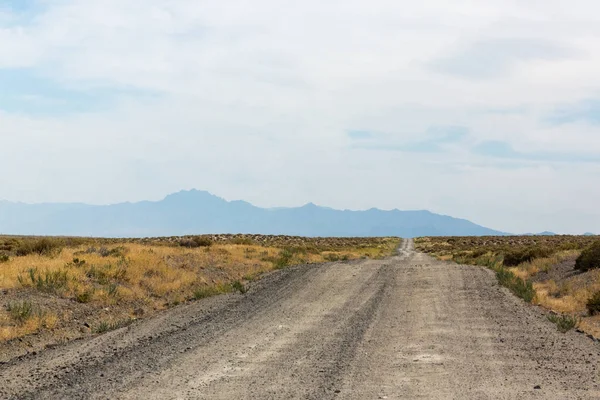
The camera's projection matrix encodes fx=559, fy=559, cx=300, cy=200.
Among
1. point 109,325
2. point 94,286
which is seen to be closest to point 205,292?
point 94,286

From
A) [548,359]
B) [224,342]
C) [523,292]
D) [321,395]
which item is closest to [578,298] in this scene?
[523,292]

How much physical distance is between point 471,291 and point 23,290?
1470 cm

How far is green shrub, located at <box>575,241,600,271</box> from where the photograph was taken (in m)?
24.1

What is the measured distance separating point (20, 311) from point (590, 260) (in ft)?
73.1

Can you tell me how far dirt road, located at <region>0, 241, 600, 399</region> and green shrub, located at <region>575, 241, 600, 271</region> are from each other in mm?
8739

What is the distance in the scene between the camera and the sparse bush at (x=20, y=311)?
1315 cm

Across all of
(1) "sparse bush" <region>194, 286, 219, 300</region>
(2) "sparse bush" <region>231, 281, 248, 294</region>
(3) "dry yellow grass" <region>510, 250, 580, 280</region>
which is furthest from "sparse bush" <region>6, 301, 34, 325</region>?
(3) "dry yellow grass" <region>510, 250, 580, 280</region>

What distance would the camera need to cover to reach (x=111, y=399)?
7574 millimetres

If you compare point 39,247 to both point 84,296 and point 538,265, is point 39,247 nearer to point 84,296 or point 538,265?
point 84,296

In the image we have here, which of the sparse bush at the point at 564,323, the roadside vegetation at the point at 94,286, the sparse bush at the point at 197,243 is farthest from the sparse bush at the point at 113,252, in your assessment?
the sparse bush at the point at 564,323

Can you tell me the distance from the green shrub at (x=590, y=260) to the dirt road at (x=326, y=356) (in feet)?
28.7

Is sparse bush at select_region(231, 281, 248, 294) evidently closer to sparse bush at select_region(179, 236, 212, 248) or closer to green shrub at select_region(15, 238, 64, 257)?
green shrub at select_region(15, 238, 64, 257)

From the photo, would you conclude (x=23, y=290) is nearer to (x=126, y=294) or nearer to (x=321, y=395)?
(x=126, y=294)

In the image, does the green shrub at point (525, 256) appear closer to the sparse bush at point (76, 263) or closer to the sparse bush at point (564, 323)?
the sparse bush at point (564, 323)
